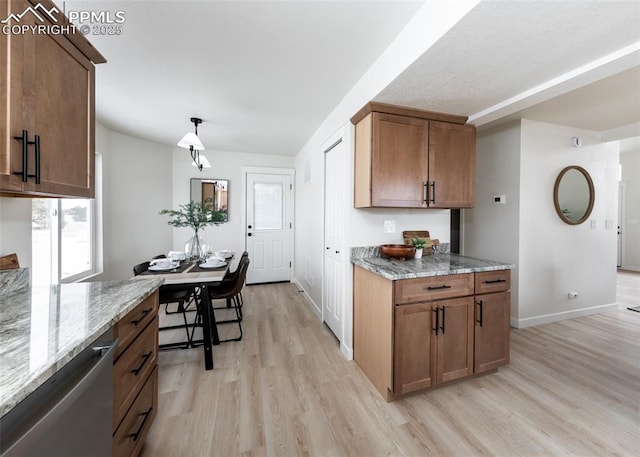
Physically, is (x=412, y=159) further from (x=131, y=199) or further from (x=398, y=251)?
(x=131, y=199)

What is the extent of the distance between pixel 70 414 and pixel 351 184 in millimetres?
2100

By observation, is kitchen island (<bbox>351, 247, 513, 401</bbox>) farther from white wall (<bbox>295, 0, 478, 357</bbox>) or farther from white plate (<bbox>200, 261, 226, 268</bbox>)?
white plate (<bbox>200, 261, 226, 268</bbox>)

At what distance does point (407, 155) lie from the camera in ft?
7.01

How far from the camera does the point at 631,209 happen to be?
5.88 meters

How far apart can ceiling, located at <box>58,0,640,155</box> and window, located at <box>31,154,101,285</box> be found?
1160mm

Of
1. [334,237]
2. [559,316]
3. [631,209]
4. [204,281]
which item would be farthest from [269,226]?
[631,209]

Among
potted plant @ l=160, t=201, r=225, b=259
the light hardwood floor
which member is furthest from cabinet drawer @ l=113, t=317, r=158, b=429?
potted plant @ l=160, t=201, r=225, b=259

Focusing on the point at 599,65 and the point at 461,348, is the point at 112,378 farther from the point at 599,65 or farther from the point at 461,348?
the point at 599,65

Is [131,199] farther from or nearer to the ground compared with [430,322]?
farther from the ground

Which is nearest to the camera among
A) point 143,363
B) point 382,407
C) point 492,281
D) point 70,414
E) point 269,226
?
point 70,414

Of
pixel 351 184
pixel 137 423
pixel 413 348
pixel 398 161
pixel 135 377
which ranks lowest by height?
pixel 137 423

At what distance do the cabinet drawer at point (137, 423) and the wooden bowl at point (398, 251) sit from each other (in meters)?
1.83

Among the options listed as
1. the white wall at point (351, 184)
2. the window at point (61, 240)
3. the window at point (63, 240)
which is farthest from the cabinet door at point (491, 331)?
the window at point (61, 240)

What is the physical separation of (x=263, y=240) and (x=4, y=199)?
11.2 ft
